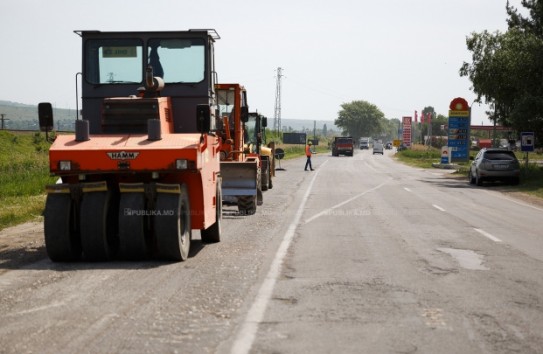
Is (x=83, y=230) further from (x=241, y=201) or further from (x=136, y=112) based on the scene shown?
(x=241, y=201)

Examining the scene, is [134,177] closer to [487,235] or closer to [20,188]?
[487,235]

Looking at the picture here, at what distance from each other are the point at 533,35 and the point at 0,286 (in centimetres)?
3309

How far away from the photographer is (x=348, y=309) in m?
7.31

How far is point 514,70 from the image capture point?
35.5m

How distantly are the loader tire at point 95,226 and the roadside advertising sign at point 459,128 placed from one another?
43.5 m

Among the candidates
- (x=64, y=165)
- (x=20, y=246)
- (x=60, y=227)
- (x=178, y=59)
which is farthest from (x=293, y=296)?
(x=20, y=246)

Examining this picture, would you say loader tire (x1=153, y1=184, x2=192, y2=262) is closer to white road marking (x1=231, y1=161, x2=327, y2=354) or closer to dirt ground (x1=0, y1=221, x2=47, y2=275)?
white road marking (x1=231, y1=161, x2=327, y2=354)

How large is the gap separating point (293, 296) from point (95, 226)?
344 cm

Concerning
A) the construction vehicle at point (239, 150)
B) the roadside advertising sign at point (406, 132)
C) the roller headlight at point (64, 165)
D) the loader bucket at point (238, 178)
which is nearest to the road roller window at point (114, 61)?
the construction vehicle at point (239, 150)

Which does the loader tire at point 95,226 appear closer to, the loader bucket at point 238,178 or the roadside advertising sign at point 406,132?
the loader bucket at point 238,178

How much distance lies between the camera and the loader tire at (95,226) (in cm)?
1004

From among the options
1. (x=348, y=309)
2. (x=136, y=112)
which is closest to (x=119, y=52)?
(x=136, y=112)

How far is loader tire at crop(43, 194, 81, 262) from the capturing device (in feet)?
33.0

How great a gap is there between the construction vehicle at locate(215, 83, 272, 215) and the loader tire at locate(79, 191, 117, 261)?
140 inches
